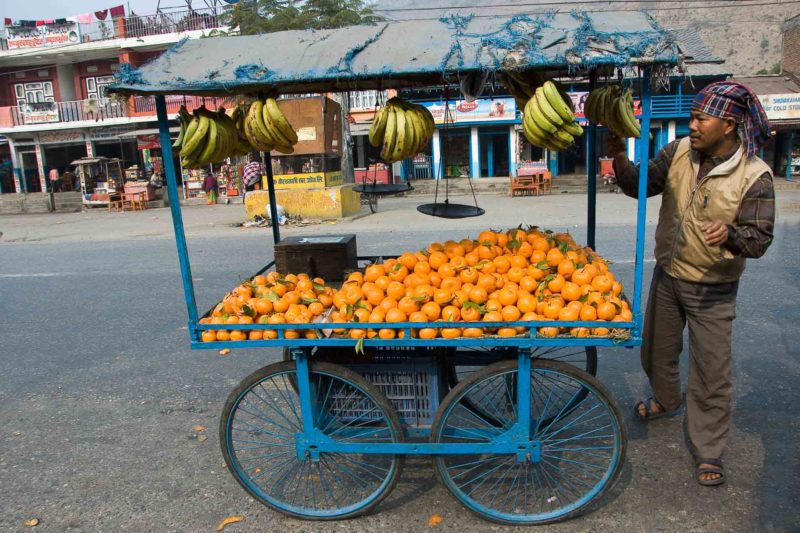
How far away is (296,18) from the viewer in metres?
19.6

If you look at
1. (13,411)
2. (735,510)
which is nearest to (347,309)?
(735,510)

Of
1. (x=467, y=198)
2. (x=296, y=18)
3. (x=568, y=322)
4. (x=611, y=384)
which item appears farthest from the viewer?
(x=467, y=198)

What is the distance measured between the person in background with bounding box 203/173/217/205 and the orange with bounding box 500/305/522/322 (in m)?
22.0

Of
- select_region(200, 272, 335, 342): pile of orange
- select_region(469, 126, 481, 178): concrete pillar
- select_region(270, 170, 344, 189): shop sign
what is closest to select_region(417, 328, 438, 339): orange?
select_region(200, 272, 335, 342): pile of orange

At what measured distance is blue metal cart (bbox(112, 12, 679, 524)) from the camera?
2439 millimetres

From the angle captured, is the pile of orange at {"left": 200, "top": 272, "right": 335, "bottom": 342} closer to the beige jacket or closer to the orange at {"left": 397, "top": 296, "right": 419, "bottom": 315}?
the orange at {"left": 397, "top": 296, "right": 419, "bottom": 315}

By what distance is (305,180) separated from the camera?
1619cm

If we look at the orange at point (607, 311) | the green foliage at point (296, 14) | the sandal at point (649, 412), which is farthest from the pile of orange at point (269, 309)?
the green foliage at point (296, 14)

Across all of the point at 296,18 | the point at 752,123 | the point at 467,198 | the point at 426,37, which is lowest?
the point at 467,198

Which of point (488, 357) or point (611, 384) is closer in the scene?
point (488, 357)

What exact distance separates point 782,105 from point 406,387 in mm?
24708

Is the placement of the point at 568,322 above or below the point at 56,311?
above

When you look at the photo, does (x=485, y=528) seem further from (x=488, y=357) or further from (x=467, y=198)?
(x=467, y=198)

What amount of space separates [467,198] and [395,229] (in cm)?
890
